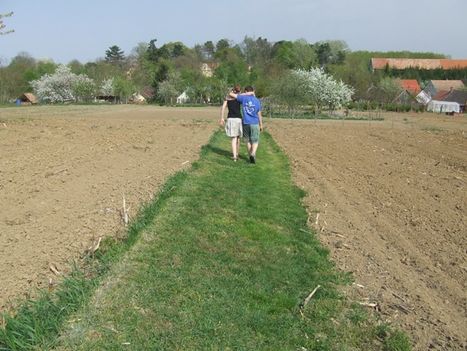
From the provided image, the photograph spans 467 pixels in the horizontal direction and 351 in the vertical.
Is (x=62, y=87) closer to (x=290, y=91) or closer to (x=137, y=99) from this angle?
(x=137, y=99)

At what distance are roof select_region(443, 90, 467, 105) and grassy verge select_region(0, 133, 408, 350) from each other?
96306mm

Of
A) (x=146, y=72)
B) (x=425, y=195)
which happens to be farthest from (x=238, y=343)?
(x=146, y=72)

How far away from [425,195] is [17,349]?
27.4 ft

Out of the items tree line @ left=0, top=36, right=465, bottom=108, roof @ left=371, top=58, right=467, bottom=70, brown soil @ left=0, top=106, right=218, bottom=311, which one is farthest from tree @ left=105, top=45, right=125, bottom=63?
brown soil @ left=0, top=106, right=218, bottom=311

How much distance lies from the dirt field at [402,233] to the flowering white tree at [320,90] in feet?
162

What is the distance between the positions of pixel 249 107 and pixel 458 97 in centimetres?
9324

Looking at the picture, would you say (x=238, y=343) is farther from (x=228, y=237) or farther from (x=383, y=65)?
(x=383, y=65)

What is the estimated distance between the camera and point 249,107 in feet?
43.4

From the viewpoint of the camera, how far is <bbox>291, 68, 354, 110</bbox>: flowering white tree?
2527 inches

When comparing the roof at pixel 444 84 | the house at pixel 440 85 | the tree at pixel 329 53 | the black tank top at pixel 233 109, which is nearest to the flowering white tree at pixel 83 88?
the tree at pixel 329 53

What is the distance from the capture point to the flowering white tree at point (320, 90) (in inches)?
2527

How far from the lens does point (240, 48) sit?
5143 inches

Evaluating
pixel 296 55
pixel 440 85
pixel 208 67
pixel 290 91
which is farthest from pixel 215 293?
pixel 208 67

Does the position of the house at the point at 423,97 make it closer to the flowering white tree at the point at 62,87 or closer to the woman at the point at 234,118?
the flowering white tree at the point at 62,87
